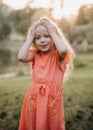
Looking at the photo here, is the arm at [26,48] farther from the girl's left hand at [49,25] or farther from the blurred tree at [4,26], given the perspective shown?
the blurred tree at [4,26]

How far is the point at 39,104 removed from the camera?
13.1 feet

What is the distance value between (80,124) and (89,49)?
6270 mm

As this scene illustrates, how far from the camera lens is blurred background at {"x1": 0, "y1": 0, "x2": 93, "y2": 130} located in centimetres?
582

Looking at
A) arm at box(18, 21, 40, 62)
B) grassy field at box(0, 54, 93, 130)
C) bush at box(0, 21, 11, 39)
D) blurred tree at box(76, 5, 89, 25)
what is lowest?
grassy field at box(0, 54, 93, 130)

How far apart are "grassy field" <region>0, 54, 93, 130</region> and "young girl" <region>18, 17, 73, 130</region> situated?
132cm

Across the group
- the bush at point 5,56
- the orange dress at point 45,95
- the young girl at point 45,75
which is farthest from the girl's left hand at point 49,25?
the bush at point 5,56

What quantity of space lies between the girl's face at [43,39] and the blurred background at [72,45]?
61.3 inches

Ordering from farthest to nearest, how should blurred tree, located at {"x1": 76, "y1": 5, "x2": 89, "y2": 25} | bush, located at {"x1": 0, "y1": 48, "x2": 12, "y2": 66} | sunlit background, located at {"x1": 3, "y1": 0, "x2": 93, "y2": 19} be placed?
1. bush, located at {"x1": 0, "y1": 48, "x2": 12, "y2": 66}
2. blurred tree, located at {"x1": 76, "y1": 5, "x2": 89, "y2": 25}
3. sunlit background, located at {"x1": 3, "y1": 0, "x2": 93, "y2": 19}

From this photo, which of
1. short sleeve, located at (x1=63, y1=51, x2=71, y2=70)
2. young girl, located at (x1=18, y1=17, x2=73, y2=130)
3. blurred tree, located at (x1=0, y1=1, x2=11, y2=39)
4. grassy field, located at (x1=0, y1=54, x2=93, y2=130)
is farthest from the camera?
blurred tree, located at (x1=0, y1=1, x2=11, y2=39)

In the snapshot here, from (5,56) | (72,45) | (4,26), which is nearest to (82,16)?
(72,45)

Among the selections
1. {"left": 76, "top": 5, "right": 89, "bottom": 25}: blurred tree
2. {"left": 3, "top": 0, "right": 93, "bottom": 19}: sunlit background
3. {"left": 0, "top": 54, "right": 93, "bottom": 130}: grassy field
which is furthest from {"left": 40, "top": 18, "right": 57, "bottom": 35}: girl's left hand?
{"left": 76, "top": 5, "right": 89, "bottom": 25}: blurred tree

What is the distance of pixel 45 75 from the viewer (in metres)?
4.03

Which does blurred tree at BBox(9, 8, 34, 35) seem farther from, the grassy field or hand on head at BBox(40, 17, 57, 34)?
hand on head at BBox(40, 17, 57, 34)

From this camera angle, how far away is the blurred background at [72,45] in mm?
5824
